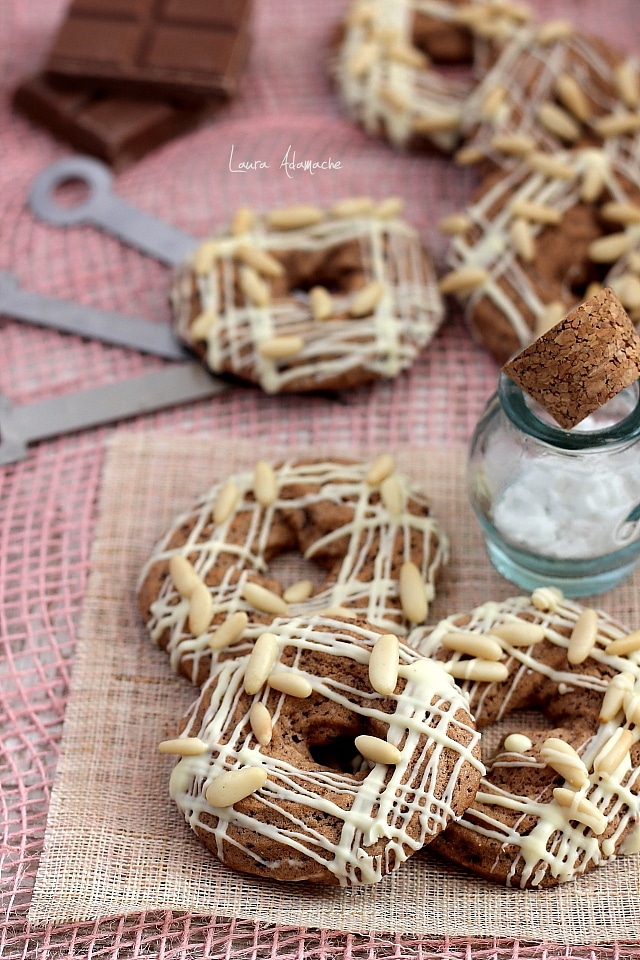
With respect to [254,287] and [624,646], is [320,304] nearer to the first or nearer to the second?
[254,287]

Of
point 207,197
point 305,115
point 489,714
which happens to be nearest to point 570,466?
point 489,714

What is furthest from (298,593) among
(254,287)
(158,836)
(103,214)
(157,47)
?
(157,47)

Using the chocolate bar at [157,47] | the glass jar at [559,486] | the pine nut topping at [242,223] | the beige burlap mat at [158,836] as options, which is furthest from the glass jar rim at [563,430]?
the chocolate bar at [157,47]

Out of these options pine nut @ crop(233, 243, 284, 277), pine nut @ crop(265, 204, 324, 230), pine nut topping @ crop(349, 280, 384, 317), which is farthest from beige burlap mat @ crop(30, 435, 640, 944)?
pine nut @ crop(265, 204, 324, 230)

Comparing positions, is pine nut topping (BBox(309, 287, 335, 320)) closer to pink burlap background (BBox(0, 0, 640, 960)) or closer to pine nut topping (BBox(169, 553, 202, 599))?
pink burlap background (BBox(0, 0, 640, 960))

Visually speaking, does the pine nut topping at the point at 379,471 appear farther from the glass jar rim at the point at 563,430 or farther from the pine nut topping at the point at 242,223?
the pine nut topping at the point at 242,223

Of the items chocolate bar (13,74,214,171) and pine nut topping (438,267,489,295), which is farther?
chocolate bar (13,74,214,171)

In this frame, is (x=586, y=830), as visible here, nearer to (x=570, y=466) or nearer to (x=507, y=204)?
(x=570, y=466)
